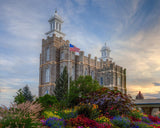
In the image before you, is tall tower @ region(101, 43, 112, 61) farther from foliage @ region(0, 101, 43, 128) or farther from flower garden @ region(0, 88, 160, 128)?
foliage @ region(0, 101, 43, 128)

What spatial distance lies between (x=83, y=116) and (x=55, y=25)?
39.3m

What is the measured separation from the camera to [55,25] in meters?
46.8

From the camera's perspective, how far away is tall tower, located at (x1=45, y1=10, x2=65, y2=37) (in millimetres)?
46531

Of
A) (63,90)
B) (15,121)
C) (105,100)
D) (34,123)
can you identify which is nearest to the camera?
(15,121)

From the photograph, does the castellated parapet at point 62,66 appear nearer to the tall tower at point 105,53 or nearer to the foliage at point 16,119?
the tall tower at point 105,53

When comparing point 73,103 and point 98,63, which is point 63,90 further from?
point 98,63

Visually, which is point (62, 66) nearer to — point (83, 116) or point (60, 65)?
point (60, 65)

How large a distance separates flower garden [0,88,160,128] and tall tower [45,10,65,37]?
33230 millimetres

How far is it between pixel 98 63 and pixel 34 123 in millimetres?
44282

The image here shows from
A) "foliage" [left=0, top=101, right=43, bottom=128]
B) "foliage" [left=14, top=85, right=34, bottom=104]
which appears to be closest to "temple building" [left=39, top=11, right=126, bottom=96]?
"foliage" [left=14, top=85, right=34, bottom=104]

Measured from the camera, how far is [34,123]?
649 centimetres

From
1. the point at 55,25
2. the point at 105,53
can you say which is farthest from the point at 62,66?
the point at 105,53

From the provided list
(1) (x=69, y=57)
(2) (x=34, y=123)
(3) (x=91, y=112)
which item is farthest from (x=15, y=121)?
(1) (x=69, y=57)

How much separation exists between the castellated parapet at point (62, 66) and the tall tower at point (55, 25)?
3.21 metres
